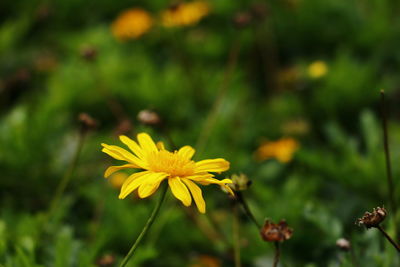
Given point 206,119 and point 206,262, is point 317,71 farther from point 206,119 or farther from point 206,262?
point 206,262

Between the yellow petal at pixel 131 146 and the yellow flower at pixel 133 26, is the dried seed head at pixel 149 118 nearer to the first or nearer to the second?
the yellow petal at pixel 131 146

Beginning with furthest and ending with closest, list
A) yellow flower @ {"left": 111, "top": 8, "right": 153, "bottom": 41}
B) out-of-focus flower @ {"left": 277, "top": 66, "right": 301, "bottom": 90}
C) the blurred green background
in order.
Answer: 1. yellow flower @ {"left": 111, "top": 8, "right": 153, "bottom": 41}
2. out-of-focus flower @ {"left": 277, "top": 66, "right": 301, "bottom": 90}
3. the blurred green background

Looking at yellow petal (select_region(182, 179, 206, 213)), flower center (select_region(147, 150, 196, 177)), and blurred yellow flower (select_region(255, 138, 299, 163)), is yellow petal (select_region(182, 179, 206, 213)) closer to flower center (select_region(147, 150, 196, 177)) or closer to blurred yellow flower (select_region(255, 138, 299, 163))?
flower center (select_region(147, 150, 196, 177))

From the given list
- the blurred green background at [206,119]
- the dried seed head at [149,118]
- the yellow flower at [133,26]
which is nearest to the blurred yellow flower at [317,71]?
the blurred green background at [206,119]

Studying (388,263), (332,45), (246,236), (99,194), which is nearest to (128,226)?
(99,194)

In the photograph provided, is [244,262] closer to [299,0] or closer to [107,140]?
[107,140]

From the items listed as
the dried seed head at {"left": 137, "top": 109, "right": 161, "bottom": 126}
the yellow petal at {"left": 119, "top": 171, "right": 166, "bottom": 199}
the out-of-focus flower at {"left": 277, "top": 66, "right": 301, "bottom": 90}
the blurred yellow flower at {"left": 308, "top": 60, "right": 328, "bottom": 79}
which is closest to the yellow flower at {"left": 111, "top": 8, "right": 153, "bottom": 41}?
the out-of-focus flower at {"left": 277, "top": 66, "right": 301, "bottom": 90}
